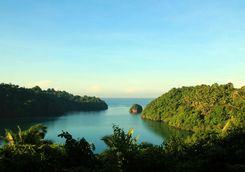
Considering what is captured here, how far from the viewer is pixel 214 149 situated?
18.0 meters

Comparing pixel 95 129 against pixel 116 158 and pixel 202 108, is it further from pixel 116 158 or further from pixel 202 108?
pixel 116 158

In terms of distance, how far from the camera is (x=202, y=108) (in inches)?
2852

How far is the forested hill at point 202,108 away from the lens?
204ft

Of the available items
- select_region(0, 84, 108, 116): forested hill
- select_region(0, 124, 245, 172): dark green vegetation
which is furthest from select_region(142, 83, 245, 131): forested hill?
select_region(0, 124, 245, 172): dark green vegetation

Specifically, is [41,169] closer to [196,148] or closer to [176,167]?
[176,167]

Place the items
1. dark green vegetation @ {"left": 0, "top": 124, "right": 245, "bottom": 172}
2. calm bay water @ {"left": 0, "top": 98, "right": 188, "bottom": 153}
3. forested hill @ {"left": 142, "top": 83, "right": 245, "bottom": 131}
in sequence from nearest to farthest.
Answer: dark green vegetation @ {"left": 0, "top": 124, "right": 245, "bottom": 172}
calm bay water @ {"left": 0, "top": 98, "right": 188, "bottom": 153}
forested hill @ {"left": 142, "top": 83, "right": 245, "bottom": 131}

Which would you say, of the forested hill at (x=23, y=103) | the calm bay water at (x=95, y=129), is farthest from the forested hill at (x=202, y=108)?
the forested hill at (x=23, y=103)

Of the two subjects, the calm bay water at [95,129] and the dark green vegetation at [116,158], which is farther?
the calm bay water at [95,129]

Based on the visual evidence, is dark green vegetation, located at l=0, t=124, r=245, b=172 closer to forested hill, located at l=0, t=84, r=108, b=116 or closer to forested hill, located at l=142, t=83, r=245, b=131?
forested hill, located at l=142, t=83, r=245, b=131

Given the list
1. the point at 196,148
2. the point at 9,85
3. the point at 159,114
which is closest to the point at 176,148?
the point at 196,148

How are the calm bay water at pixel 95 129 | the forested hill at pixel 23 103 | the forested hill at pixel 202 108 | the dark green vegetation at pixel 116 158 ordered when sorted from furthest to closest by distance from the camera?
the forested hill at pixel 23 103
the forested hill at pixel 202 108
the calm bay water at pixel 95 129
the dark green vegetation at pixel 116 158

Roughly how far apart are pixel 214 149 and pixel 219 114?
47754 mm

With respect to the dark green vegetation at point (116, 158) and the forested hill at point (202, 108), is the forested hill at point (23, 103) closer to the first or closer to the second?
the forested hill at point (202, 108)

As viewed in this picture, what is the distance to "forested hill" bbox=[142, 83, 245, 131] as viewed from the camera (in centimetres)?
6209
